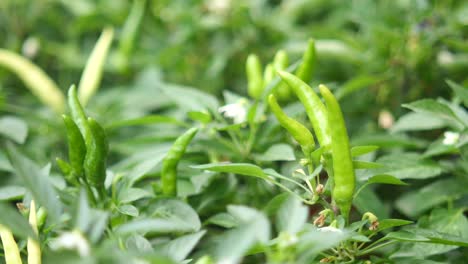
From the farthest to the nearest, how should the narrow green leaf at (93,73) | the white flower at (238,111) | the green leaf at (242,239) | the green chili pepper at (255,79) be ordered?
the narrow green leaf at (93,73), the green chili pepper at (255,79), the white flower at (238,111), the green leaf at (242,239)

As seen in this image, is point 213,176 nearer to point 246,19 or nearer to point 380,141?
point 380,141

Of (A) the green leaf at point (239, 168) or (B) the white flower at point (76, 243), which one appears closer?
(B) the white flower at point (76, 243)

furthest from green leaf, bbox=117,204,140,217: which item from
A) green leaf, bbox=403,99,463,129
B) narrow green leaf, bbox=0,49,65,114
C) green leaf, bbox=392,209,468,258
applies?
narrow green leaf, bbox=0,49,65,114

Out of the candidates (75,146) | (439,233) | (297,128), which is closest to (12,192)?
(75,146)

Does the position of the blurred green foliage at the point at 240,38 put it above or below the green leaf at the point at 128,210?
above

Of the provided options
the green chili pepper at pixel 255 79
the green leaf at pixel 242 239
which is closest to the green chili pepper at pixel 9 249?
the green leaf at pixel 242 239

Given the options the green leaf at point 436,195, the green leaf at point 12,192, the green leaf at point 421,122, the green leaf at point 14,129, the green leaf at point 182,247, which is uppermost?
the green leaf at point 14,129

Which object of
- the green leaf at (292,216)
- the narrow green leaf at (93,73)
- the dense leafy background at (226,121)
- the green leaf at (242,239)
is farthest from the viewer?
the narrow green leaf at (93,73)

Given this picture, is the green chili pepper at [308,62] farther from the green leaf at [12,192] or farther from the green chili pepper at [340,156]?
the green leaf at [12,192]
